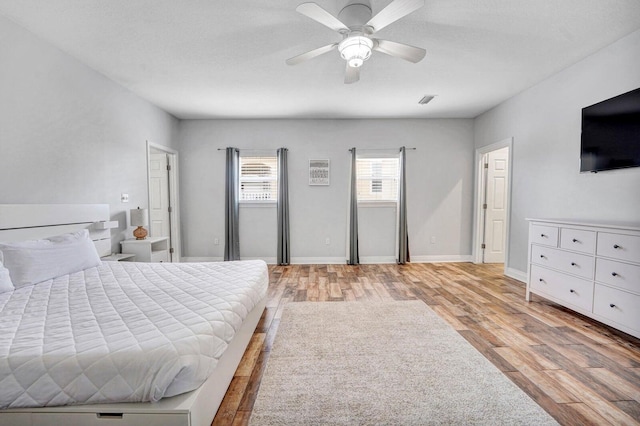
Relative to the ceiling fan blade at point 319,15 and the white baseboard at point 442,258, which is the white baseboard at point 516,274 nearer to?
the white baseboard at point 442,258

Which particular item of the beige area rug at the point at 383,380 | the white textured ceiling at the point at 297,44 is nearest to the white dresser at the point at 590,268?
the beige area rug at the point at 383,380

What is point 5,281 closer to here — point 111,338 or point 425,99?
point 111,338

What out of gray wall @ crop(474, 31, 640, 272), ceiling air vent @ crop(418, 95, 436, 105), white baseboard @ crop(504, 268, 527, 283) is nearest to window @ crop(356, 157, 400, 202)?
ceiling air vent @ crop(418, 95, 436, 105)

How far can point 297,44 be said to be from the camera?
2.64m

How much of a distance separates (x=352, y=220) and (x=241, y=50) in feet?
10.4

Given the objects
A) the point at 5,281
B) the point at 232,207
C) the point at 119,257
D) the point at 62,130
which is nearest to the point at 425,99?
the point at 232,207

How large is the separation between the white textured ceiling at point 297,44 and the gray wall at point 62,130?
18 centimetres

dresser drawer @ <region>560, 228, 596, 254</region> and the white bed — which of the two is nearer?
the white bed

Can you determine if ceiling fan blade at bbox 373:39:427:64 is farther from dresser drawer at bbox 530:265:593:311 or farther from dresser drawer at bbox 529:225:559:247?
dresser drawer at bbox 530:265:593:311

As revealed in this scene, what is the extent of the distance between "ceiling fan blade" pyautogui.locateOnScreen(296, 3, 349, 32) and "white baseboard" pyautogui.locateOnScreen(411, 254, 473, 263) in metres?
4.16

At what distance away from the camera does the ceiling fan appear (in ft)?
5.98

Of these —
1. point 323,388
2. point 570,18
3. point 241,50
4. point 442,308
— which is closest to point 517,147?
point 570,18

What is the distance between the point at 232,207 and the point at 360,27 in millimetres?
3676

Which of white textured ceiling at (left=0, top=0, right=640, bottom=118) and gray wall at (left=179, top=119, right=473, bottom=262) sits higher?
white textured ceiling at (left=0, top=0, right=640, bottom=118)
